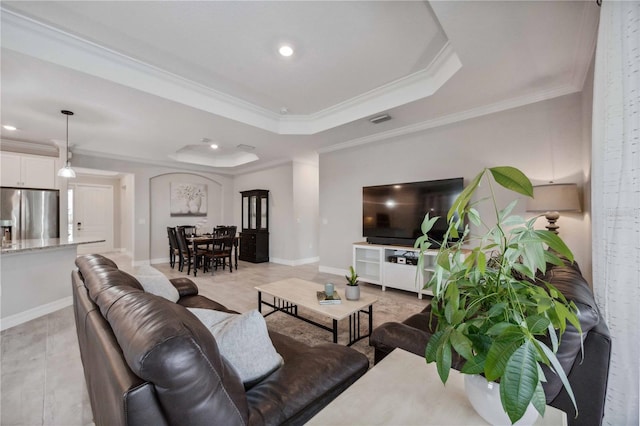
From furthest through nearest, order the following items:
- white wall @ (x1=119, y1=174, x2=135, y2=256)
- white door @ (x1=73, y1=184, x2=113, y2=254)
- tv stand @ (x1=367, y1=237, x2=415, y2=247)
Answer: white door @ (x1=73, y1=184, x2=113, y2=254)
white wall @ (x1=119, y1=174, x2=135, y2=256)
tv stand @ (x1=367, y1=237, x2=415, y2=247)

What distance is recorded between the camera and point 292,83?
3268 mm

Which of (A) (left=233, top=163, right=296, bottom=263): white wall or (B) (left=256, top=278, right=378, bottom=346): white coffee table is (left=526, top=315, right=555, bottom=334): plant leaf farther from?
(A) (left=233, top=163, right=296, bottom=263): white wall

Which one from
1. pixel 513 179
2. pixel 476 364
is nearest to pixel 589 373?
pixel 476 364

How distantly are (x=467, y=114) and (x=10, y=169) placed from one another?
7295 mm

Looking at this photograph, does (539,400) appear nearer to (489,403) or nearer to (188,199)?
(489,403)

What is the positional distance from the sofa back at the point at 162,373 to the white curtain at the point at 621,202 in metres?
1.71

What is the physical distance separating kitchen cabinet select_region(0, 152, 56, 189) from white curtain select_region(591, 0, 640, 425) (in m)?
7.32

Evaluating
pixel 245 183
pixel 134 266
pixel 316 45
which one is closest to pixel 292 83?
pixel 316 45

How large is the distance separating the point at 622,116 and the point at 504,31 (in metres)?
1.28

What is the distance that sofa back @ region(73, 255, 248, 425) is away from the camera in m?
0.71

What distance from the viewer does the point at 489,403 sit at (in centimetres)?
77

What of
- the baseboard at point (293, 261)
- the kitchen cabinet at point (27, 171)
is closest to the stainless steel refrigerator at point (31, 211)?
the kitchen cabinet at point (27, 171)

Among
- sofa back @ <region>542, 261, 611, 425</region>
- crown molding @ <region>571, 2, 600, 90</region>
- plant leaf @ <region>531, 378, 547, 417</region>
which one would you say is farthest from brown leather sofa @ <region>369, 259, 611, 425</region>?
crown molding @ <region>571, 2, 600, 90</region>

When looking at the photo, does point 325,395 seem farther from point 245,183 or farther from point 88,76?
point 245,183
